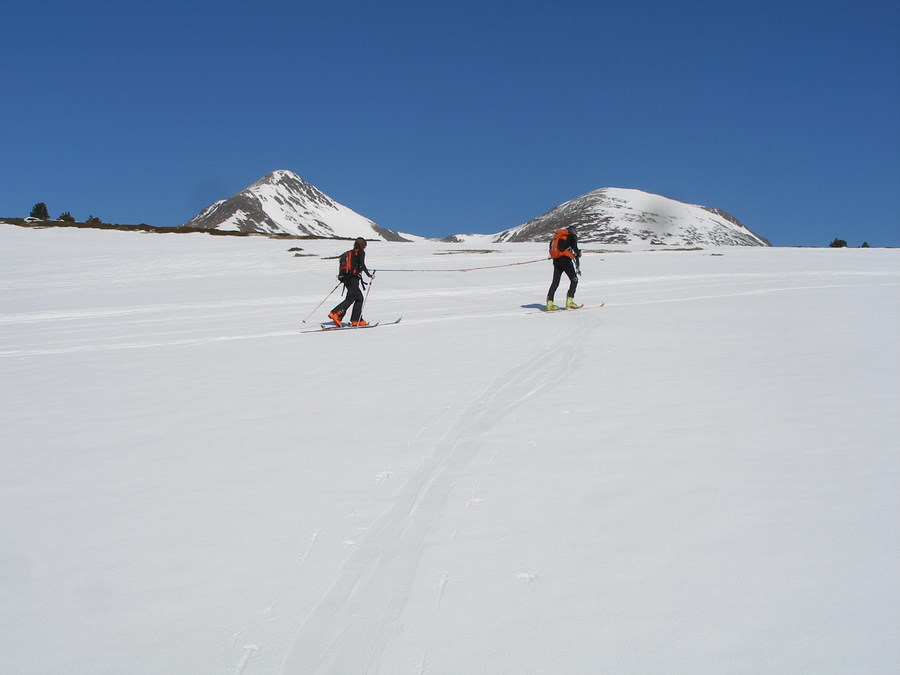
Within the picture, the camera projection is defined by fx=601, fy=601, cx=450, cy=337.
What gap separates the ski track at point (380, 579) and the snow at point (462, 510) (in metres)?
Result: 0.01

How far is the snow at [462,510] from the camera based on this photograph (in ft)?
8.70

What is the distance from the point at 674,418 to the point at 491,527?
2.72 metres

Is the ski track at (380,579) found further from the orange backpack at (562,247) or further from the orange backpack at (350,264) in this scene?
the orange backpack at (562,247)

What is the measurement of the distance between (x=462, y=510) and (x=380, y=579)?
0.86 metres

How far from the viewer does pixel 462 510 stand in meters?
3.87

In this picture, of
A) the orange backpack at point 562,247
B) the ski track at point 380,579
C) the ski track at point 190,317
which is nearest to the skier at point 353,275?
the ski track at point 190,317

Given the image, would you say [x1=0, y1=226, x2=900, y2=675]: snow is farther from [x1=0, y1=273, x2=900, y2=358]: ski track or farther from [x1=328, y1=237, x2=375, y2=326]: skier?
[x1=328, y1=237, x2=375, y2=326]: skier

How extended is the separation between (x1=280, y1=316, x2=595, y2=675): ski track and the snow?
1 cm

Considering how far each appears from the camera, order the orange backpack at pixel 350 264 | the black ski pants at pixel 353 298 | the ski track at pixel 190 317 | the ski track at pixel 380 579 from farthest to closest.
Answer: the black ski pants at pixel 353 298 < the orange backpack at pixel 350 264 < the ski track at pixel 190 317 < the ski track at pixel 380 579

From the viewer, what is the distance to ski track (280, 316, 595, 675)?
264cm

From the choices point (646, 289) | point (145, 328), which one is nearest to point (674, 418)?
point (145, 328)

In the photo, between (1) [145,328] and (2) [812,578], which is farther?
(1) [145,328]

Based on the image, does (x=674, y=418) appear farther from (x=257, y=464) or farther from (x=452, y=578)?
(x=257, y=464)

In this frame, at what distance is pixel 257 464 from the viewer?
4859 millimetres
